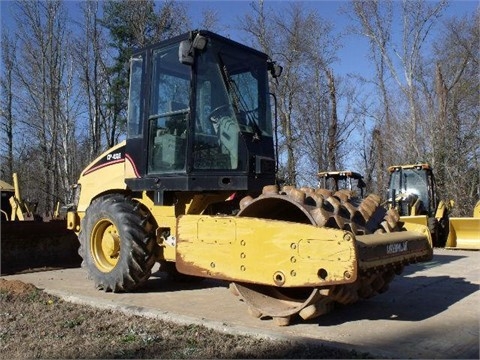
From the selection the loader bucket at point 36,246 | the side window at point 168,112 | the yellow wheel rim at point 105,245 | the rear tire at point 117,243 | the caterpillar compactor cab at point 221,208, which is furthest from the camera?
the loader bucket at point 36,246

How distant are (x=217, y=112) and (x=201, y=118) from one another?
191mm

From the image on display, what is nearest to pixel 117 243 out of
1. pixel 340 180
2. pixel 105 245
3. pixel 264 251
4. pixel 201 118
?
pixel 105 245

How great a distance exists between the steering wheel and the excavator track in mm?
1135

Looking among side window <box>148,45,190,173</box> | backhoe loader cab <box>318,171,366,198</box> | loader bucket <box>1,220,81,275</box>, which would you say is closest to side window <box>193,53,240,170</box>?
side window <box>148,45,190,173</box>

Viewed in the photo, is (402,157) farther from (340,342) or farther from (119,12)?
(340,342)

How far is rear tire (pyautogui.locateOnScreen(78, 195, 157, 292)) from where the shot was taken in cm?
621

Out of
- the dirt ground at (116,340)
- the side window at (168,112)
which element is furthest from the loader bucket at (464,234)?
the dirt ground at (116,340)

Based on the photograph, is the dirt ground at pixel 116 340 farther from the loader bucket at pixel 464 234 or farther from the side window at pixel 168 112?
the loader bucket at pixel 464 234

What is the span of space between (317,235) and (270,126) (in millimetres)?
2358

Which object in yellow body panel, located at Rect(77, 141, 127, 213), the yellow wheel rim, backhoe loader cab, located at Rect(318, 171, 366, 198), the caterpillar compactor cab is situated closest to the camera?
the caterpillar compactor cab

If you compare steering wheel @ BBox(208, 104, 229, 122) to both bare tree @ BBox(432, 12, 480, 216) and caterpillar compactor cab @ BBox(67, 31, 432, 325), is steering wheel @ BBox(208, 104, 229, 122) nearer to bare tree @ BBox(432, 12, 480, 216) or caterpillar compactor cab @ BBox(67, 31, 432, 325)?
caterpillar compactor cab @ BBox(67, 31, 432, 325)

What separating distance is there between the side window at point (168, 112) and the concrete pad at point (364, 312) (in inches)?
62.6

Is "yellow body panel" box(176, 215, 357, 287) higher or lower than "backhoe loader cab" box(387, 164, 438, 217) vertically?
lower

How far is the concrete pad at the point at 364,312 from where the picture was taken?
425 centimetres
